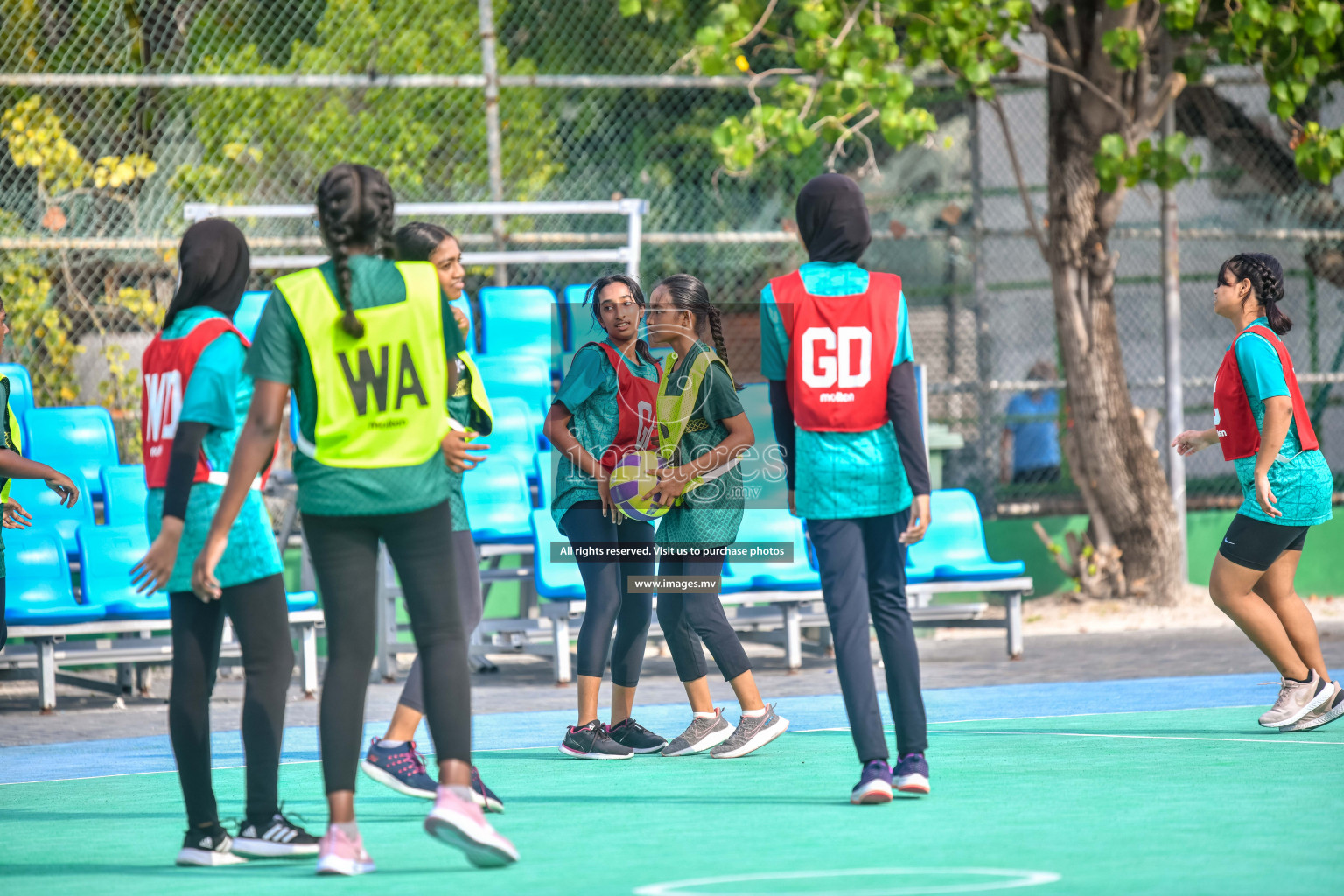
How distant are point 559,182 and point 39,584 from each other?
540 centimetres

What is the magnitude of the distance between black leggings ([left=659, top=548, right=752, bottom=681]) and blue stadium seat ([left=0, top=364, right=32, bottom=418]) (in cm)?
552

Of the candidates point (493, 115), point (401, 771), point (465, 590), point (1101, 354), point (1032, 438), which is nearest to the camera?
point (401, 771)

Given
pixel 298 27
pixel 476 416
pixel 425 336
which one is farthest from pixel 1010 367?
pixel 425 336

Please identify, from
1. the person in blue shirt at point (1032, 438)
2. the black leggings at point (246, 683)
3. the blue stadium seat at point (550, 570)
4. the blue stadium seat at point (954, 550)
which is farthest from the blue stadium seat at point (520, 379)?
the black leggings at point (246, 683)

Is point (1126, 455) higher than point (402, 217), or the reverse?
point (402, 217)

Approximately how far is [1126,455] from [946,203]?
2.61m

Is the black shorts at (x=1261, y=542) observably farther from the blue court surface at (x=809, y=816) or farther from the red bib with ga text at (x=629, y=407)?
the red bib with ga text at (x=629, y=407)

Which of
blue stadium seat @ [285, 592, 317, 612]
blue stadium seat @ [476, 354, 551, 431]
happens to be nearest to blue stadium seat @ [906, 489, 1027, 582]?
blue stadium seat @ [476, 354, 551, 431]

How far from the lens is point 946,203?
1329cm

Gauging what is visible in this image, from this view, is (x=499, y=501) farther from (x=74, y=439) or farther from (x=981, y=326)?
(x=981, y=326)

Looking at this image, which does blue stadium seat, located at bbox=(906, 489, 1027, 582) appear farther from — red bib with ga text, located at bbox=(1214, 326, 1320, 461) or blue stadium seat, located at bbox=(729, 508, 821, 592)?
red bib with ga text, located at bbox=(1214, 326, 1320, 461)

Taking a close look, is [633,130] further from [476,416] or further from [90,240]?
[476,416]

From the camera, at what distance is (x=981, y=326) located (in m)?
12.8

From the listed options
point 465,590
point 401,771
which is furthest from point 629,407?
point 401,771
